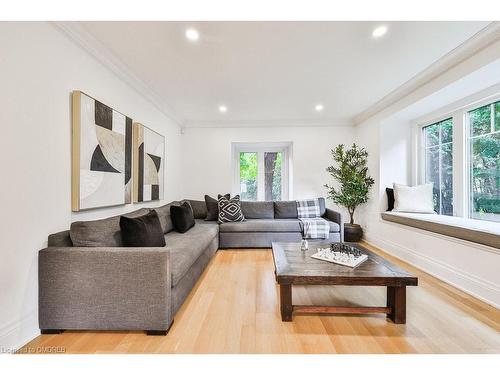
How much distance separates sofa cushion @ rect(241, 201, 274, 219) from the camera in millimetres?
4324

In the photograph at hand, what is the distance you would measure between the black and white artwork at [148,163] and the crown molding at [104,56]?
1.58 ft

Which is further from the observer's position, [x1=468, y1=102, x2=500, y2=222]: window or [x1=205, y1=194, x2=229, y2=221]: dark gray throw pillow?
[x1=205, y1=194, x2=229, y2=221]: dark gray throw pillow

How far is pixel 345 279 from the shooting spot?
166 centimetres

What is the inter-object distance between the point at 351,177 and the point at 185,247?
3.26 meters

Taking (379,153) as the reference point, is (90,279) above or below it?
below

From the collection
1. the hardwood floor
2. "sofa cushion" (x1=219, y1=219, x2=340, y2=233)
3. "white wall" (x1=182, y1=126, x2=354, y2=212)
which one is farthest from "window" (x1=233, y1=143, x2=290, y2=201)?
the hardwood floor

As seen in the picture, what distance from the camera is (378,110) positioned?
3.90 m

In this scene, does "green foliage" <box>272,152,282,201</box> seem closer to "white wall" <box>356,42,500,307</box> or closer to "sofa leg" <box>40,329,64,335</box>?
"white wall" <box>356,42,500,307</box>

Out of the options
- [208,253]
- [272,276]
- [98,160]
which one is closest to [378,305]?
[272,276]

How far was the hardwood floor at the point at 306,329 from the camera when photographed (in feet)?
4.79

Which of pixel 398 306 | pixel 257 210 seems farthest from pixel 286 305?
pixel 257 210

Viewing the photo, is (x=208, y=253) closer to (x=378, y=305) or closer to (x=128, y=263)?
(x=128, y=263)

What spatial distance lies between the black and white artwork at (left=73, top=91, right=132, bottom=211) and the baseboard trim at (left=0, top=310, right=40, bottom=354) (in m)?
0.79

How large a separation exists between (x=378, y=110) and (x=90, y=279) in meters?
4.43
